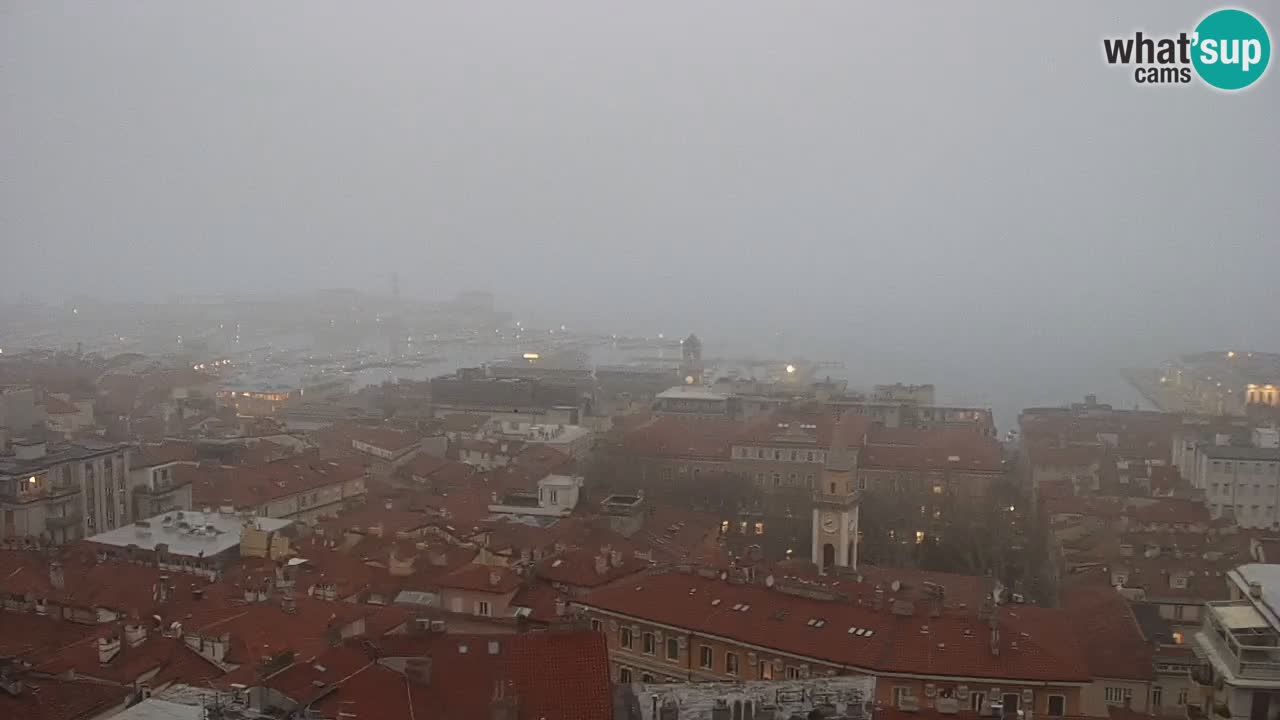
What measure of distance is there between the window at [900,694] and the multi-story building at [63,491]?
717 centimetres

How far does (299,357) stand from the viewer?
37.0m

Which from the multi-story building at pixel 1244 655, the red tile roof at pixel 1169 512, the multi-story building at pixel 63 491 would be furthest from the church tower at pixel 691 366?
the multi-story building at pixel 1244 655

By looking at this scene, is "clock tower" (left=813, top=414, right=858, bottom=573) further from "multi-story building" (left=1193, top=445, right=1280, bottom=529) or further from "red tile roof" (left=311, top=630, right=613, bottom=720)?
"red tile roof" (left=311, top=630, right=613, bottom=720)

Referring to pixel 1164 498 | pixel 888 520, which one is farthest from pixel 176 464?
pixel 1164 498

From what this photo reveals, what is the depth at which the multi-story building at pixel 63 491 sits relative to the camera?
943 cm

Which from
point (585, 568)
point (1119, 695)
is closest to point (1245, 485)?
point (1119, 695)

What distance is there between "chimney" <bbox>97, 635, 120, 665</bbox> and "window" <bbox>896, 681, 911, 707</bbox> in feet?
11.5

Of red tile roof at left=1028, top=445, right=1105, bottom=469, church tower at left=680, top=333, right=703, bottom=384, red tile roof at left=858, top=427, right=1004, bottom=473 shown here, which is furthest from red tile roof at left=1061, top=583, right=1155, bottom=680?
church tower at left=680, top=333, right=703, bottom=384

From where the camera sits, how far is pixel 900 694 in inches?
207

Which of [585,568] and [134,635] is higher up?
[134,635]

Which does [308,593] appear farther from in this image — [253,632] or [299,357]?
[299,357]

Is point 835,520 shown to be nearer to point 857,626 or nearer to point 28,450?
point 857,626

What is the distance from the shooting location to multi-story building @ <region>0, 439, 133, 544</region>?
30.9 ft

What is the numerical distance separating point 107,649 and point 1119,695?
5.12 metres
